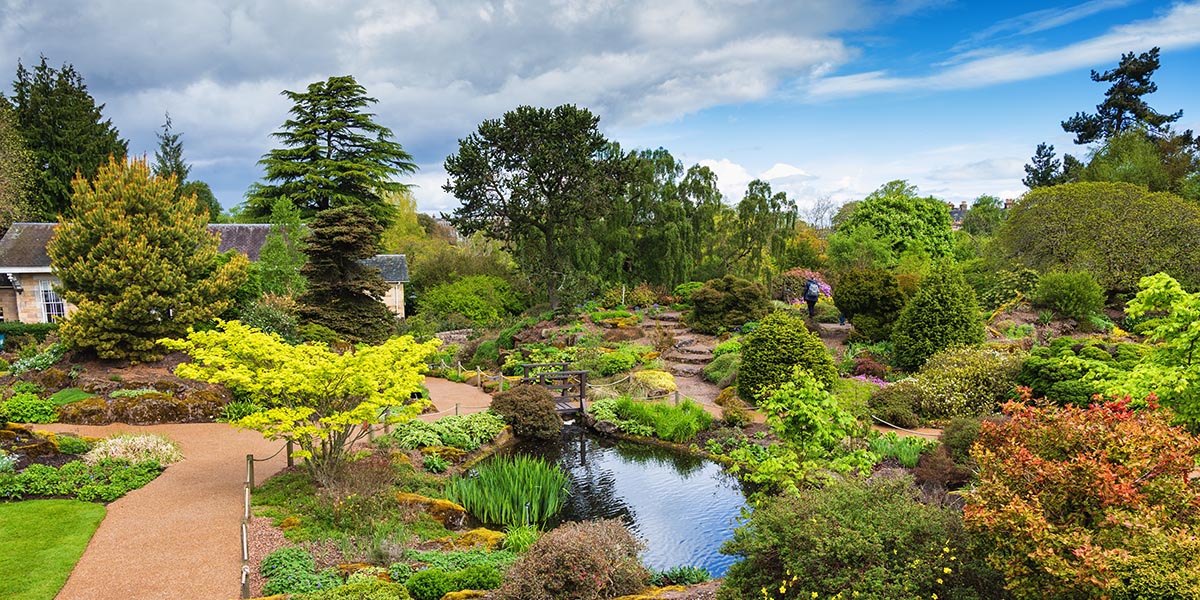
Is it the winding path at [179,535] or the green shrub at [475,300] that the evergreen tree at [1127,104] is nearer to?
the green shrub at [475,300]

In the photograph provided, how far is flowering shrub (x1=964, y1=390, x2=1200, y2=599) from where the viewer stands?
4.65 m

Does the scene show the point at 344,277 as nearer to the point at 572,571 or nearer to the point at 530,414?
the point at 530,414

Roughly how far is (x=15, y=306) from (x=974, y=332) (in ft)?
111

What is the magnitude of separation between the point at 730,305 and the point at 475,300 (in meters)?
12.0

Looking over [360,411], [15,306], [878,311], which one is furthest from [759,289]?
[15,306]

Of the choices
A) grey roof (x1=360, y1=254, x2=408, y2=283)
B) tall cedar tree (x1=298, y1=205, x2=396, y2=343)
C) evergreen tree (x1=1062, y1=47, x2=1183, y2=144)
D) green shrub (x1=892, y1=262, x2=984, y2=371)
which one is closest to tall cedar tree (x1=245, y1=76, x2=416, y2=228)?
grey roof (x1=360, y1=254, x2=408, y2=283)

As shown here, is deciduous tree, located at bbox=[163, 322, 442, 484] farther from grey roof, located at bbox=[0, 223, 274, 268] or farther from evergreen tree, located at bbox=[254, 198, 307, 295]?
grey roof, located at bbox=[0, 223, 274, 268]

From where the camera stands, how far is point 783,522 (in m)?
6.44

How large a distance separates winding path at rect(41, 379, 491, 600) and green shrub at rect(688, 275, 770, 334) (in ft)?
49.9

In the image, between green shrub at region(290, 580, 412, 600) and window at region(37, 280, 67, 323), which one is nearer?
green shrub at region(290, 580, 412, 600)

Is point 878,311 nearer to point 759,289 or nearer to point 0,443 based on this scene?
point 759,289

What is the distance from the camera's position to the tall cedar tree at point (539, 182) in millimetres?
26953

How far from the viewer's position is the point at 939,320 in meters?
16.3

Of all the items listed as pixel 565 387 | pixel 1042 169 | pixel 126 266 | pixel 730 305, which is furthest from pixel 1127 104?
pixel 126 266
